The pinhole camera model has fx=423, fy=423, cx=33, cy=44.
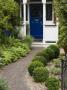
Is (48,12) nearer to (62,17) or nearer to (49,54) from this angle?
(49,54)

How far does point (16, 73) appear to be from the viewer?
15.7 metres

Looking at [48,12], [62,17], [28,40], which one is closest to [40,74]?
[62,17]

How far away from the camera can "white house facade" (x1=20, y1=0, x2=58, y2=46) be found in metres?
A: 24.2

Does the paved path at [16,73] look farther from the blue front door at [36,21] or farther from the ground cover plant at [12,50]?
the blue front door at [36,21]

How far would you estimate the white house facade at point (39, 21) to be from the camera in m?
24.2

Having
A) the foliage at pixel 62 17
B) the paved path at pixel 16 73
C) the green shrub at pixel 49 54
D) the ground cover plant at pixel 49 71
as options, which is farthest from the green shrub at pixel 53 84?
the green shrub at pixel 49 54

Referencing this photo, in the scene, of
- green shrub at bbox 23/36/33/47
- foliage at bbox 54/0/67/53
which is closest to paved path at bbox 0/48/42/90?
foliage at bbox 54/0/67/53

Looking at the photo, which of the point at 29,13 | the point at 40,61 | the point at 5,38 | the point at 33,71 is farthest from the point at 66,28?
the point at 29,13

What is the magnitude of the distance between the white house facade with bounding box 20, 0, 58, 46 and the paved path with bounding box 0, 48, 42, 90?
4.81 metres

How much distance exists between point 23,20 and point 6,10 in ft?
10.9

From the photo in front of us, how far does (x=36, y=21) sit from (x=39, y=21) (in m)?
0.18

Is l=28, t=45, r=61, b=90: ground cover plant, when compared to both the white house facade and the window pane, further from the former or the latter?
the window pane

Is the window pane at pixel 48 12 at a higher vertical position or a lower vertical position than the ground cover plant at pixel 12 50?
higher

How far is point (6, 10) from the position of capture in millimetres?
21594
